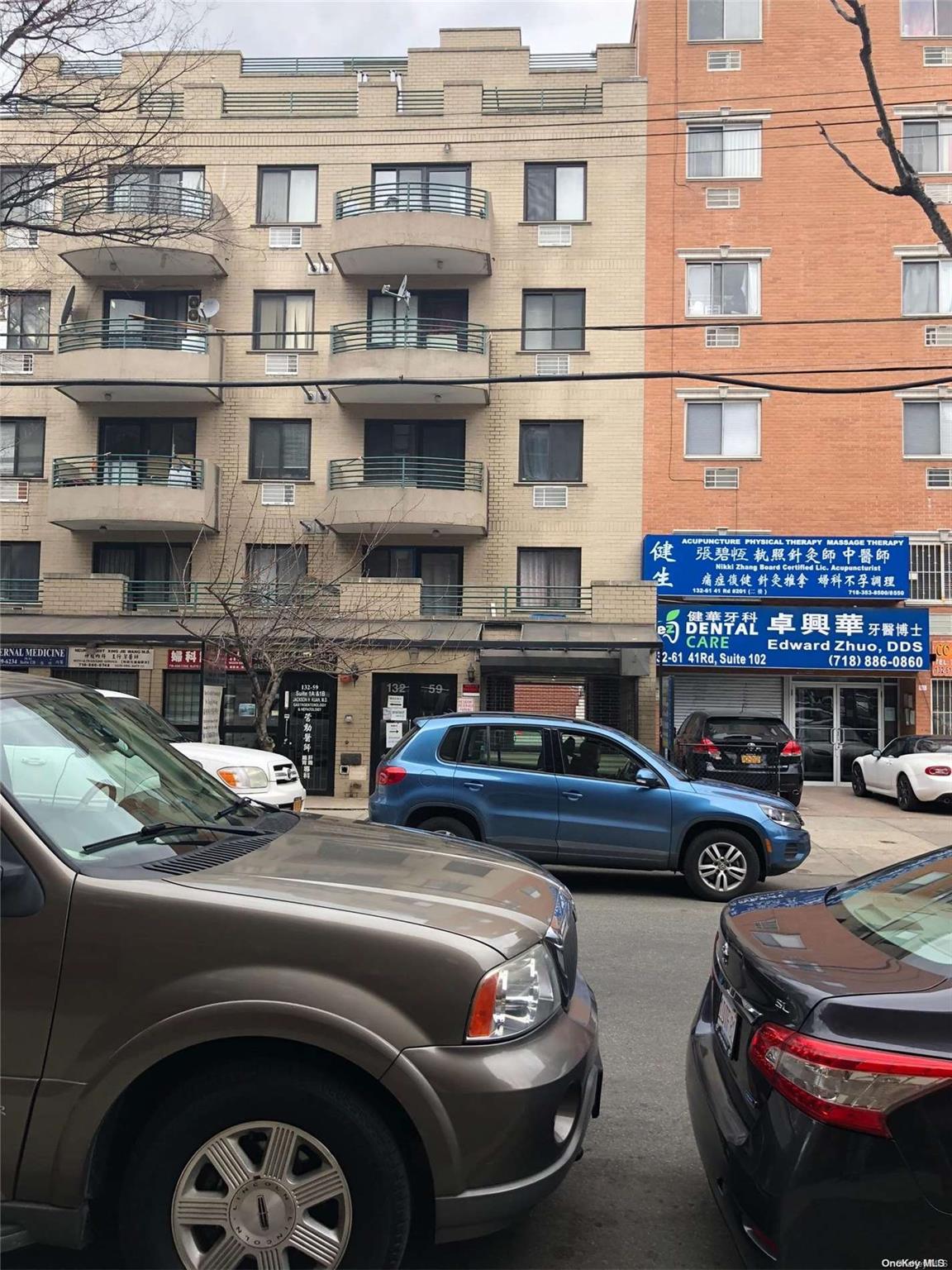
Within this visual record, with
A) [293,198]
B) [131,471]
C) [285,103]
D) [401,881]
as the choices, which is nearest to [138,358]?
[131,471]

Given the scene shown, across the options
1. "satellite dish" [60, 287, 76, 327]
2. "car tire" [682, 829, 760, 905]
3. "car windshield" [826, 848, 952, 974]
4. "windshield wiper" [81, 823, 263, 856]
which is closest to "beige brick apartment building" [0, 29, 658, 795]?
"satellite dish" [60, 287, 76, 327]

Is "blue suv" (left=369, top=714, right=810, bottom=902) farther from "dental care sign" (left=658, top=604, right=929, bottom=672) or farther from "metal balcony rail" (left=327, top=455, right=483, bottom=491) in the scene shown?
"metal balcony rail" (left=327, top=455, right=483, bottom=491)

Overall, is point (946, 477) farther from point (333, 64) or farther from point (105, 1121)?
point (105, 1121)

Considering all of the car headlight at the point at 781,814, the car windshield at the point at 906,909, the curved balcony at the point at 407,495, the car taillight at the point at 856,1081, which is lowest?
the car headlight at the point at 781,814

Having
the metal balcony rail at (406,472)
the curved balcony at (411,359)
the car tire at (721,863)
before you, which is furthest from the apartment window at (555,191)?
the car tire at (721,863)

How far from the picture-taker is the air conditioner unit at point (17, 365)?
74.9 ft

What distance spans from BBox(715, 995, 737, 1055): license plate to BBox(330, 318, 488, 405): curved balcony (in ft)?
60.9

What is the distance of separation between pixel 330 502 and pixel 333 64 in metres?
11.8

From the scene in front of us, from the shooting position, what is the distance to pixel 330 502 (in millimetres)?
21562

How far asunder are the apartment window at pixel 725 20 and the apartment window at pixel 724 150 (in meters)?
2.24

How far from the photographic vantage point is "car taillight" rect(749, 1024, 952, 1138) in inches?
91.1

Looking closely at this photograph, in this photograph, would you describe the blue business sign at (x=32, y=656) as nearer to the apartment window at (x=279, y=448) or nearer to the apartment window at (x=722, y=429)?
the apartment window at (x=279, y=448)

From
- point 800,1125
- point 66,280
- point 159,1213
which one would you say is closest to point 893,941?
point 800,1125

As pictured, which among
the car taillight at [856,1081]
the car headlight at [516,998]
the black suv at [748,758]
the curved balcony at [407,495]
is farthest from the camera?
the curved balcony at [407,495]
